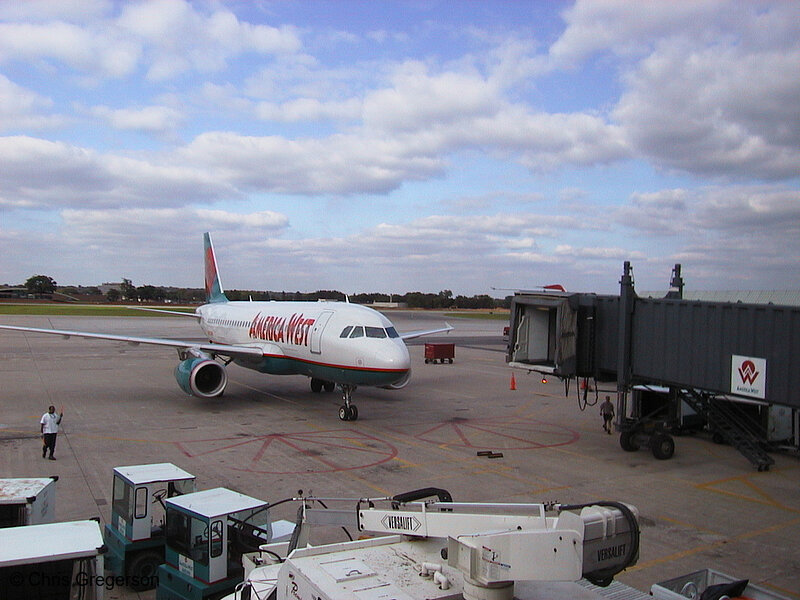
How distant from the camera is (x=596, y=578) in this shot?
5.06 m

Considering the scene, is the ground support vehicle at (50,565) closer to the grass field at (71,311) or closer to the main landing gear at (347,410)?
the main landing gear at (347,410)

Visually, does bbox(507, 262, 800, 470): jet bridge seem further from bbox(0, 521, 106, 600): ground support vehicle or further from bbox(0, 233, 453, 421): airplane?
bbox(0, 521, 106, 600): ground support vehicle

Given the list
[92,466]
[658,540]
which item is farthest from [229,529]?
[92,466]

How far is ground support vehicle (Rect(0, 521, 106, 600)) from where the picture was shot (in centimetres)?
694

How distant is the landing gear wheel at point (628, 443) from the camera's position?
61.3 ft

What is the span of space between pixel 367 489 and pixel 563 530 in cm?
986

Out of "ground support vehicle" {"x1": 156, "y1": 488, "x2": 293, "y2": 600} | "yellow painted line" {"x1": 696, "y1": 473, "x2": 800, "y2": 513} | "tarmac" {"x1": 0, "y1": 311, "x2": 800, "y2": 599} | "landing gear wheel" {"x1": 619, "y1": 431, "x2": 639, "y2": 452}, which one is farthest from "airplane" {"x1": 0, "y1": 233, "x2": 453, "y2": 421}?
"ground support vehicle" {"x1": 156, "y1": 488, "x2": 293, "y2": 600}

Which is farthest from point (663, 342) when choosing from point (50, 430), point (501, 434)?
point (50, 430)

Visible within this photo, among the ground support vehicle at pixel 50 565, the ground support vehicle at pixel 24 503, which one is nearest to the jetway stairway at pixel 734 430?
the ground support vehicle at pixel 50 565

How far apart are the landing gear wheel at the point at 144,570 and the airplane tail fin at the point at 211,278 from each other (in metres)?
29.1

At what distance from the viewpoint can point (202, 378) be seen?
2403 centimetres

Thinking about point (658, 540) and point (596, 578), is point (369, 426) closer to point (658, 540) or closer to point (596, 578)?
point (658, 540)

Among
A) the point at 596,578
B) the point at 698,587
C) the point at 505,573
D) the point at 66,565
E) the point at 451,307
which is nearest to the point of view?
the point at 505,573

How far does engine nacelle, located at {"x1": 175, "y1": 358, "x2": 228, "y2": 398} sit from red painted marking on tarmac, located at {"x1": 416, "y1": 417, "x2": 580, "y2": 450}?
8.50 meters
